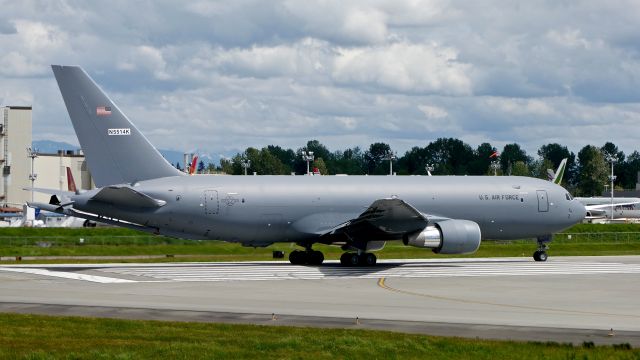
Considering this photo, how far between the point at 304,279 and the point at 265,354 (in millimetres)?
19401

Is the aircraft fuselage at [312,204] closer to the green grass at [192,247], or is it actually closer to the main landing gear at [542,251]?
the main landing gear at [542,251]

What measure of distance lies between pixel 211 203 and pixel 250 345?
2421cm

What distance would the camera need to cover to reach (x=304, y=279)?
Result: 39312mm

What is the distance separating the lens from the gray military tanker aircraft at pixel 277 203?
43031 millimetres

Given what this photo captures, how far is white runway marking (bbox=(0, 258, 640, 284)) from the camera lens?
40562 millimetres

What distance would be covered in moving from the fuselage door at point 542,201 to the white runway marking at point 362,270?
2.71 meters

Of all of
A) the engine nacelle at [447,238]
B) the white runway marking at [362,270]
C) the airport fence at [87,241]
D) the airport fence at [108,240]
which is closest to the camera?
the white runway marking at [362,270]

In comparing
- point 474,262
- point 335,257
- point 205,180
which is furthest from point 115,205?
point 474,262

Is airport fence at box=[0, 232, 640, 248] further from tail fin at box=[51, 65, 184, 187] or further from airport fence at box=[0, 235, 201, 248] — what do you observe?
tail fin at box=[51, 65, 184, 187]

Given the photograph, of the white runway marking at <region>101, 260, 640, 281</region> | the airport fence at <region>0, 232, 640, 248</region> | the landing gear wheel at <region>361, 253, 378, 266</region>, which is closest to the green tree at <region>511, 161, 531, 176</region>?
the airport fence at <region>0, 232, 640, 248</region>

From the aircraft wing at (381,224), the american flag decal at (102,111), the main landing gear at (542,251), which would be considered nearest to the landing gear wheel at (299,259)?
the aircraft wing at (381,224)

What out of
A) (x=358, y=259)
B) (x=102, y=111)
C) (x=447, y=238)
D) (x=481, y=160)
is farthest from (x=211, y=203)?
(x=481, y=160)

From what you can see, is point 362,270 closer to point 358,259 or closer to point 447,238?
point 358,259

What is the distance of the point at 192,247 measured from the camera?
63.2 m
